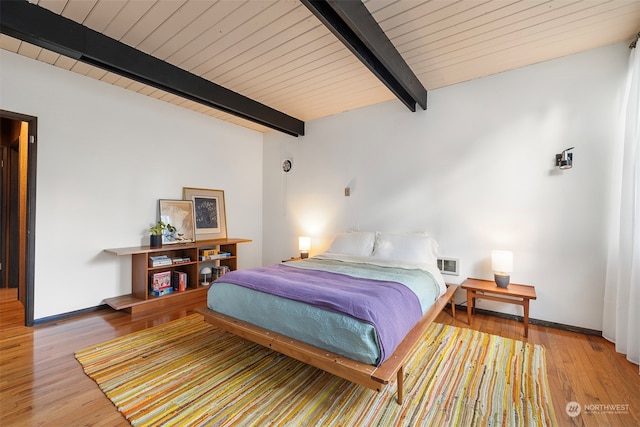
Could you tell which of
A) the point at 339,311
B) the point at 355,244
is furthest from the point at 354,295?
the point at 355,244

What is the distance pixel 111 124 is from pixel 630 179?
5.23m

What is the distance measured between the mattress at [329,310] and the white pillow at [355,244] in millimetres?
390

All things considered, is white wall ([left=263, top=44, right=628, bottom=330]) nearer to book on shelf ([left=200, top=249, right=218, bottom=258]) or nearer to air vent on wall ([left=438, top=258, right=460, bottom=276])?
air vent on wall ([left=438, top=258, right=460, bottom=276])

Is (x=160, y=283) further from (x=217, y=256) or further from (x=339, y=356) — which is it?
(x=339, y=356)

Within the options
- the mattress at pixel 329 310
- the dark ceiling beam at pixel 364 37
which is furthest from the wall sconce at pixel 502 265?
the dark ceiling beam at pixel 364 37

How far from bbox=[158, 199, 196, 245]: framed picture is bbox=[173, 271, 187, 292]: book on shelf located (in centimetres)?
45

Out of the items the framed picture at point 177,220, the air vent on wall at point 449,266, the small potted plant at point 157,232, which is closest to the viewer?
the air vent on wall at point 449,266

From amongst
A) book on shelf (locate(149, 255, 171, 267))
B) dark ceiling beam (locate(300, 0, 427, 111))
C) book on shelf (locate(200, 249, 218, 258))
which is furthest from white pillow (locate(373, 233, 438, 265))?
book on shelf (locate(149, 255, 171, 267))

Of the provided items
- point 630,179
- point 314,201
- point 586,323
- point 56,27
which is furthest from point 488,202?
point 56,27

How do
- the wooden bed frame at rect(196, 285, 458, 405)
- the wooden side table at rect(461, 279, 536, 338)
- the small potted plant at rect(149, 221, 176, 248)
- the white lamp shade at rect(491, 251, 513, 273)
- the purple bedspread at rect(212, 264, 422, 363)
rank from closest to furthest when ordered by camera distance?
the wooden bed frame at rect(196, 285, 458, 405)
the purple bedspread at rect(212, 264, 422, 363)
the wooden side table at rect(461, 279, 536, 338)
the white lamp shade at rect(491, 251, 513, 273)
the small potted plant at rect(149, 221, 176, 248)

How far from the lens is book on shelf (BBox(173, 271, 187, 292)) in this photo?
3.53 m

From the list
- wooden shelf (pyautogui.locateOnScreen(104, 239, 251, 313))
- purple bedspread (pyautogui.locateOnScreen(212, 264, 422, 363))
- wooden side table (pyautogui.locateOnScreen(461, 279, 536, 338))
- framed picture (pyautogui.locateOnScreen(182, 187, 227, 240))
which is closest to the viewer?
purple bedspread (pyautogui.locateOnScreen(212, 264, 422, 363))

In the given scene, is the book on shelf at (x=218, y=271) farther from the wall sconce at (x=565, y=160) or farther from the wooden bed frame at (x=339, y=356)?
the wall sconce at (x=565, y=160)

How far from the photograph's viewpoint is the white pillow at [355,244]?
11.4ft
